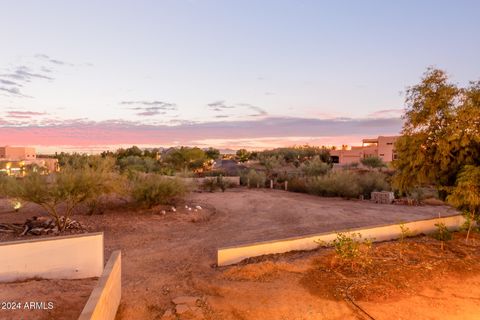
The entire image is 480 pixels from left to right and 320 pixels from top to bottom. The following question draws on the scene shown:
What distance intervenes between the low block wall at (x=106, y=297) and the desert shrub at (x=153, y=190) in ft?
29.3

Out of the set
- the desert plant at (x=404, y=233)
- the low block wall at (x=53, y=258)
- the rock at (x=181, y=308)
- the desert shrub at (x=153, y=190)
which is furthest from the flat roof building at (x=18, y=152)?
the rock at (x=181, y=308)

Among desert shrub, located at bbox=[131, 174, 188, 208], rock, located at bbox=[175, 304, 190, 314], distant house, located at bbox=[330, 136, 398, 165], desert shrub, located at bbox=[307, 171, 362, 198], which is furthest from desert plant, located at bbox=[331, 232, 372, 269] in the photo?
distant house, located at bbox=[330, 136, 398, 165]

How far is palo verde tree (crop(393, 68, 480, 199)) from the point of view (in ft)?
30.6

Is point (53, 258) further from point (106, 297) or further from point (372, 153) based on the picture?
point (372, 153)

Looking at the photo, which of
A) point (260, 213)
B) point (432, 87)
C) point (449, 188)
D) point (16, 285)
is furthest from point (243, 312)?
point (260, 213)

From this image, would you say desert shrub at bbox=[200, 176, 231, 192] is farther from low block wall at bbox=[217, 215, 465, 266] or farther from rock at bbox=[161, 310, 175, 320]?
rock at bbox=[161, 310, 175, 320]

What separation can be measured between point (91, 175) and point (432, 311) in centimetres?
1060

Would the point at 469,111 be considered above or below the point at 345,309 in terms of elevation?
above

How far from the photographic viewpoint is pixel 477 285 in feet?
22.0

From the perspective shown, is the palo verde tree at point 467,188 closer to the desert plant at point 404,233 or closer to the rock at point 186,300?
the desert plant at point 404,233

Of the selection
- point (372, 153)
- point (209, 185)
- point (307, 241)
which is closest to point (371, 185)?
point (209, 185)

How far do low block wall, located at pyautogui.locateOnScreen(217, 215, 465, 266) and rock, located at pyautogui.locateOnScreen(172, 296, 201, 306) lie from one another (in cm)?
205

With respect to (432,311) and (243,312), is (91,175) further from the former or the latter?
(432,311)

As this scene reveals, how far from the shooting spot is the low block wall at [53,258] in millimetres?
6859
